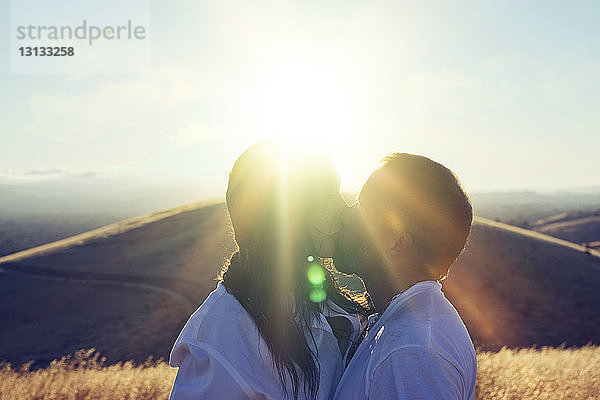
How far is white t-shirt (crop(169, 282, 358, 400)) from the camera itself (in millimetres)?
2455

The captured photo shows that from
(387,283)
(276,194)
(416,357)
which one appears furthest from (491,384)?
(276,194)

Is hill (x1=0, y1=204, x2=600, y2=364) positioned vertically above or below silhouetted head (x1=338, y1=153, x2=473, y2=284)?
below

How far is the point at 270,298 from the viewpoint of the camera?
2.83 m

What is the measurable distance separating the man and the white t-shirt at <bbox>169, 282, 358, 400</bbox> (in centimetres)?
53

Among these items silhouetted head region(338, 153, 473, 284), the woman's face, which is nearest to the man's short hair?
silhouetted head region(338, 153, 473, 284)

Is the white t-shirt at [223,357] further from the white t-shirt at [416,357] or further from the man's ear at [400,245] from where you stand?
the man's ear at [400,245]

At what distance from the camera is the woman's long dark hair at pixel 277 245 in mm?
2779

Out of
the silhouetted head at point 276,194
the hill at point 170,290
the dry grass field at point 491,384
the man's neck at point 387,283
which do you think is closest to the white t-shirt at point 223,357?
the silhouetted head at point 276,194

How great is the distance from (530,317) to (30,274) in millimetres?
37022

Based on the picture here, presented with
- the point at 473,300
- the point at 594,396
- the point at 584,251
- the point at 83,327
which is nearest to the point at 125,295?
the point at 83,327

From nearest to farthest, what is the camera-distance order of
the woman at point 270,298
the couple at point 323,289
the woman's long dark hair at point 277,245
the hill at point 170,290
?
the couple at point 323,289
the woman at point 270,298
the woman's long dark hair at point 277,245
the hill at point 170,290

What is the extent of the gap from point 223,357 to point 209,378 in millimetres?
138

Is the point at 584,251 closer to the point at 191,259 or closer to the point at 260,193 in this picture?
the point at 191,259

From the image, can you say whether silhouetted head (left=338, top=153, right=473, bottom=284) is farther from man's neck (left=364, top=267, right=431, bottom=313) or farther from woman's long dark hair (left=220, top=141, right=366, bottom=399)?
woman's long dark hair (left=220, top=141, right=366, bottom=399)
